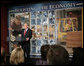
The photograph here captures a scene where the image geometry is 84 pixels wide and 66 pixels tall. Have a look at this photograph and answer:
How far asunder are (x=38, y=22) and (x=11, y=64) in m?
0.74

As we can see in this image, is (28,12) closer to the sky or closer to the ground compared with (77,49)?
closer to the sky

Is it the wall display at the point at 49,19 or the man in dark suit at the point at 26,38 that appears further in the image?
the man in dark suit at the point at 26,38

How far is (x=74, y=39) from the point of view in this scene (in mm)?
2176

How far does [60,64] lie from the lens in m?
2.12

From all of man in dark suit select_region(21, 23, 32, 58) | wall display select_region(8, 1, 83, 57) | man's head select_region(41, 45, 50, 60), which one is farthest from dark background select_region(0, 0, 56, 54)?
man's head select_region(41, 45, 50, 60)

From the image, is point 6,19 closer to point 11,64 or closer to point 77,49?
point 11,64

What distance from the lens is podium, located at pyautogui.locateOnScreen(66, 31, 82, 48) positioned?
7.05 feet

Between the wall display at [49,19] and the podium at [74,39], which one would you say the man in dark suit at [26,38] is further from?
the podium at [74,39]

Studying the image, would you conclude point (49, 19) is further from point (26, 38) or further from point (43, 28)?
point (26, 38)

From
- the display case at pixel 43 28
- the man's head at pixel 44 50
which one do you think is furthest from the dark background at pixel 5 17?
the man's head at pixel 44 50

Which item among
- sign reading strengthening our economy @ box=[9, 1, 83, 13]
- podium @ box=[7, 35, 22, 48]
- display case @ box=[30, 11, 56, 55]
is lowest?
podium @ box=[7, 35, 22, 48]

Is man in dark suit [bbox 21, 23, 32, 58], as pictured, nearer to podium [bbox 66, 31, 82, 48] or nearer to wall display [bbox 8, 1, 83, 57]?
wall display [bbox 8, 1, 83, 57]

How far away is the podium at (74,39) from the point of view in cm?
215

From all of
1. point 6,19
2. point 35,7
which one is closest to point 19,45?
point 6,19
